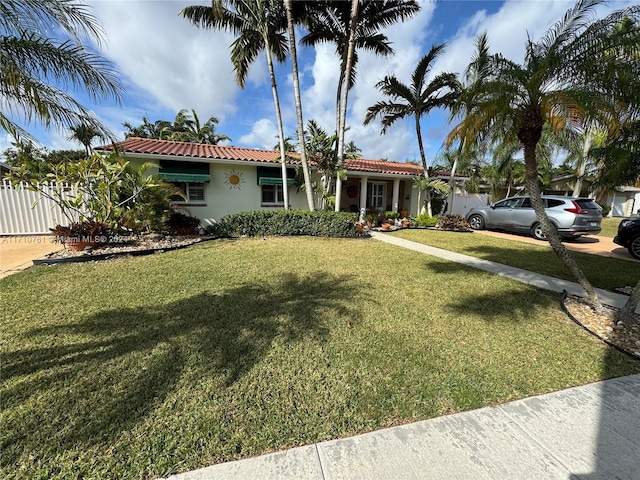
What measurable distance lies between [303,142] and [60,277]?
8.50 meters

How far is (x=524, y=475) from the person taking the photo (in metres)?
1.87

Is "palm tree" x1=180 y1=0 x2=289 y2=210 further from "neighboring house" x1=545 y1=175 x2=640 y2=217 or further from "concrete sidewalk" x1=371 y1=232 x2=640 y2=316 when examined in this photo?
"neighboring house" x1=545 y1=175 x2=640 y2=217

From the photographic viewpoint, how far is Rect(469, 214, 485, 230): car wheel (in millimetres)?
14381

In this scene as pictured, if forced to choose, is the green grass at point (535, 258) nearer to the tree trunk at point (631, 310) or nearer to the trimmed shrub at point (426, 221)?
the tree trunk at point (631, 310)

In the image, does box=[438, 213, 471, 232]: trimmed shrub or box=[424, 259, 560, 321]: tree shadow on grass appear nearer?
box=[424, 259, 560, 321]: tree shadow on grass

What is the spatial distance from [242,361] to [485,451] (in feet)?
7.67

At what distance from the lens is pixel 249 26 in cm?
1067

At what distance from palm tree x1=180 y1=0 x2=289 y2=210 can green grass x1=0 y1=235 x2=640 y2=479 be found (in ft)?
27.9

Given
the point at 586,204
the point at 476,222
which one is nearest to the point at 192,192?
the point at 476,222

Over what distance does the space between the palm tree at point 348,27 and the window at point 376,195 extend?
19.4 ft

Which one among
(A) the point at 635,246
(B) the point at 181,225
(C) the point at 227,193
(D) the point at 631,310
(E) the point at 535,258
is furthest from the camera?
(C) the point at 227,193

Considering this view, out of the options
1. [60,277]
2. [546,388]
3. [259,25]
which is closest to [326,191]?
[259,25]

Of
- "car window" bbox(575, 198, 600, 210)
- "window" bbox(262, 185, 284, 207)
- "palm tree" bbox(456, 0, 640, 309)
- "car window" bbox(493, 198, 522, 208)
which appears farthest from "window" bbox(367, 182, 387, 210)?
"palm tree" bbox(456, 0, 640, 309)

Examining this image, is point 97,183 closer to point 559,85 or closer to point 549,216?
point 559,85
